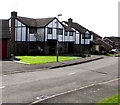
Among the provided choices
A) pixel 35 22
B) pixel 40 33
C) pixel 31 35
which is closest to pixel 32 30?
pixel 31 35

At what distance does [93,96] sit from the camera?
1046 centimetres

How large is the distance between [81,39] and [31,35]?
14.7m

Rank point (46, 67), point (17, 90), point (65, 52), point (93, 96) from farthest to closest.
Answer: point (65, 52), point (46, 67), point (17, 90), point (93, 96)

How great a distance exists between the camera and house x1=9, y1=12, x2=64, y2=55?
40.0 meters

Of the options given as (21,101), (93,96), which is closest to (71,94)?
(93,96)

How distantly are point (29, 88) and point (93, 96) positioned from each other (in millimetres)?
3785

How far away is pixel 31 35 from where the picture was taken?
40.8 metres

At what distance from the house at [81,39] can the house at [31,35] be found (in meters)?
8.20

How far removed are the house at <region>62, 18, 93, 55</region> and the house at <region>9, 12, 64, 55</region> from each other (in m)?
8.20

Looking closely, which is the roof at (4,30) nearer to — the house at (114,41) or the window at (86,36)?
the window at (86,36)

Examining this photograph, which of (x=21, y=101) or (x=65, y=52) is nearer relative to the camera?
(x=21, y=101)

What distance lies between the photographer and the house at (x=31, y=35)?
4000cm

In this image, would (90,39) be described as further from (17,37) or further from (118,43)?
(118,43)

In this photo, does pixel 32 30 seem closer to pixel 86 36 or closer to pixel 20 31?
pixel 20 31
